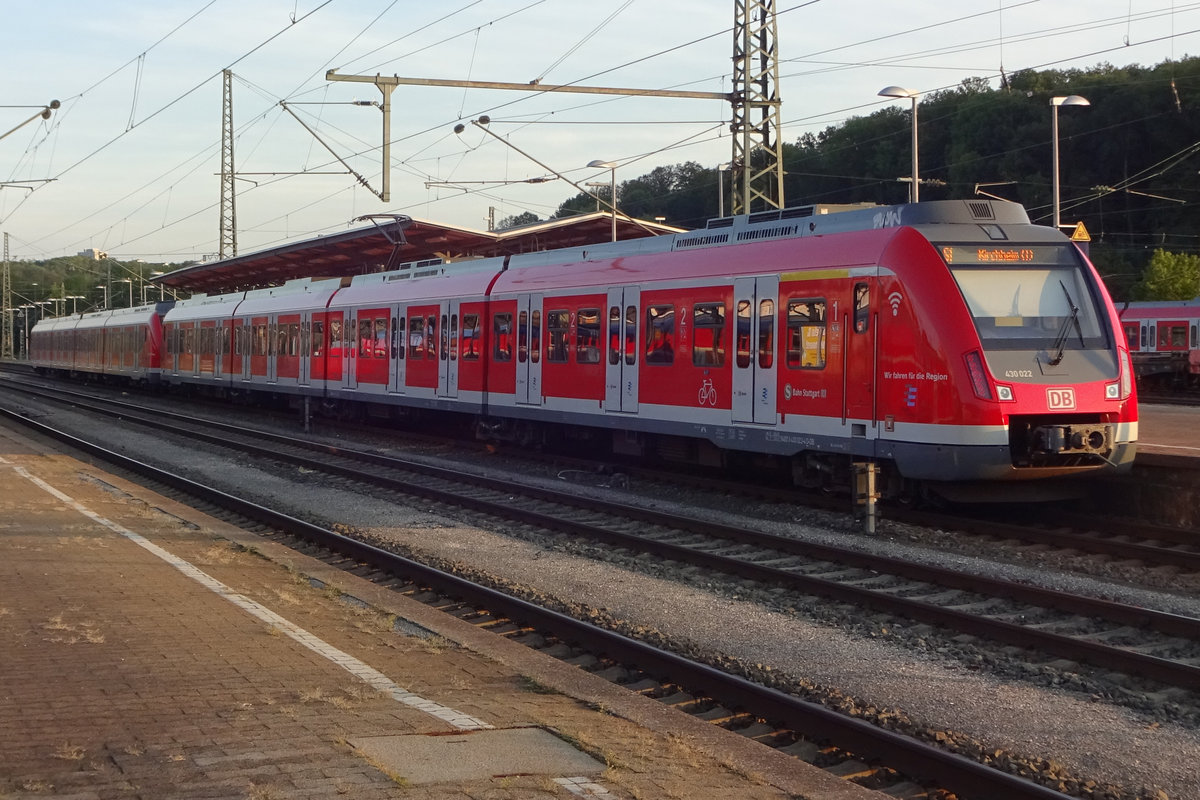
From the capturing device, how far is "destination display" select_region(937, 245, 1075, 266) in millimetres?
13352

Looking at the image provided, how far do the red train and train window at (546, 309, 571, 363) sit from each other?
0.04 metres

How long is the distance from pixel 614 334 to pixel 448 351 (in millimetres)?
6199

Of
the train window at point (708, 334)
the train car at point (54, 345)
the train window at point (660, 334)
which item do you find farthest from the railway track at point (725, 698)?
the train car at point (54, 345)

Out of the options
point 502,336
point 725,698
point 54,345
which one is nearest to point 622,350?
point 502,336

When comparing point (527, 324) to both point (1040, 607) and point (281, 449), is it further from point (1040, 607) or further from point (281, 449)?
point (1040, 607)

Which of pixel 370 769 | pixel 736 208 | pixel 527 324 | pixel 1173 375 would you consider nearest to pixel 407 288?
pixel 527 324

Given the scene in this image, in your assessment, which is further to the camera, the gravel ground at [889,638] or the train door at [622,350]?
the train door at [622,350]

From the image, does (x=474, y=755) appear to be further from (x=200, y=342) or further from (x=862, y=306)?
(x=200, y=342)

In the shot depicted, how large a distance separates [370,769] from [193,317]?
3993cm

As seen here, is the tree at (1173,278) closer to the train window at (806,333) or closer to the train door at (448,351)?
the train door at (448,351)

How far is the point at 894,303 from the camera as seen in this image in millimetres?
13500

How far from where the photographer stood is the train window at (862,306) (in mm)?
13891

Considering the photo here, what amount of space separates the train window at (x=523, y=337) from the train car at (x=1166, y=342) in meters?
29.6

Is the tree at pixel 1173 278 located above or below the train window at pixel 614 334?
above
